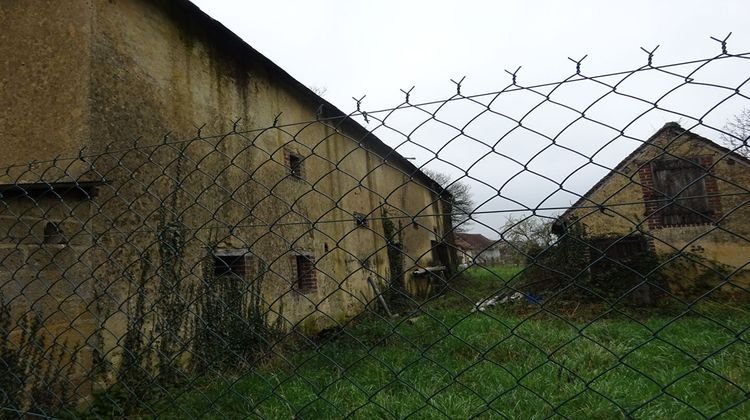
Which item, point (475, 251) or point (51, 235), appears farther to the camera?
point (51, 235)

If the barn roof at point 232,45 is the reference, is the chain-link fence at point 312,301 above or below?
below

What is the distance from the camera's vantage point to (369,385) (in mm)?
4305

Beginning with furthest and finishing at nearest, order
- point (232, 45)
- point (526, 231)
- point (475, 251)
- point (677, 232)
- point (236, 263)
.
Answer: point (677, 232)
point (232, 45)
point (236, 263)
point (526, 231)
point (475, 251)

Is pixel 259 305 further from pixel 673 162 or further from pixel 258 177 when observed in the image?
pixel 673 162

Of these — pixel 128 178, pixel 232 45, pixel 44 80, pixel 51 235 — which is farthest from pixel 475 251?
pixel 232 45

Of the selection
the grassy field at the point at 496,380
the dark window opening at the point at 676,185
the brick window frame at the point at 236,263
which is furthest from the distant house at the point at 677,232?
the brick window frame at the point at 236,263

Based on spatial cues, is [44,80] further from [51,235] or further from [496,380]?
[496,380]

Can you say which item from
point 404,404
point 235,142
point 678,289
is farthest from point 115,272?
point 678,289

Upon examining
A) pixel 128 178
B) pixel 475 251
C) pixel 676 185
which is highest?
pixel 676 185

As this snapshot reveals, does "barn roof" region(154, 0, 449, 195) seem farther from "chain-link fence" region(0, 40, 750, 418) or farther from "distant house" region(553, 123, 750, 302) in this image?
"distant house" region(553, 123, 750, 302)

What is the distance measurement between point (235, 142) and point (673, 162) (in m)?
10.1

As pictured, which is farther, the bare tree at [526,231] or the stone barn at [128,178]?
the stone barn at [128,178]

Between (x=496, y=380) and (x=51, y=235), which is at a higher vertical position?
(x=51, y=235)

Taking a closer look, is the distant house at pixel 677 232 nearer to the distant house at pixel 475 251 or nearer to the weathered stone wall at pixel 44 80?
the distant house at pixel 475 251
